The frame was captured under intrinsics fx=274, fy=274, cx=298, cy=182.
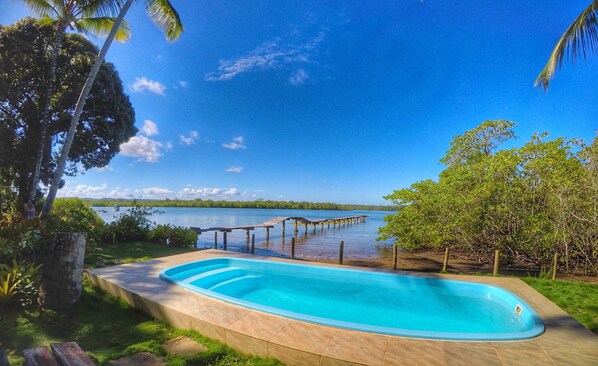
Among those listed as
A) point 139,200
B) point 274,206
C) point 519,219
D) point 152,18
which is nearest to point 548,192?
point 519,219

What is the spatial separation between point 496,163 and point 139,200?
14.3 metres

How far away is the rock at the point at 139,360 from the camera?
2.84 meters

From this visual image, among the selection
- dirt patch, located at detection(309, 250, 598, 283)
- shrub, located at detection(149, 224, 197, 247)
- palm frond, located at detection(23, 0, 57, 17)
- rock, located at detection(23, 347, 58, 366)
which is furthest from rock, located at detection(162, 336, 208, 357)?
palm frond, located at detection(23, 0, 57, 17)

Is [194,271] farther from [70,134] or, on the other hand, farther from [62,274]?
[70,134]

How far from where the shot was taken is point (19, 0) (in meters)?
7.92

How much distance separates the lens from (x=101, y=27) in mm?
9391

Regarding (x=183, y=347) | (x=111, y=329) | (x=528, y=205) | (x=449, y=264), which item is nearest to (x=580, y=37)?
(x=528, y=205)

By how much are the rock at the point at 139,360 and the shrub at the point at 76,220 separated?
20.9ft

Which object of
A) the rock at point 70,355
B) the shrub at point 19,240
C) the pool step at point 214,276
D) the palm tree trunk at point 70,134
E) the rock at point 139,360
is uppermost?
the palm tree trunk at point 70,134

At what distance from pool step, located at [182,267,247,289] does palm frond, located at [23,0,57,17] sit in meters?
8.91

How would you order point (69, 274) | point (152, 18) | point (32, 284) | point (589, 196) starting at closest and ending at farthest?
point (32, 284), point (69, 274), point (589, 196), point (152, 18)

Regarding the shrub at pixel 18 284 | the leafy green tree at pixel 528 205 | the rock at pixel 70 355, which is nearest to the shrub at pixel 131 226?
the shrub at pixel 18 284

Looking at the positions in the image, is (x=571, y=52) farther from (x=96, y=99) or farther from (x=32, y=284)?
(x=96, y=99)

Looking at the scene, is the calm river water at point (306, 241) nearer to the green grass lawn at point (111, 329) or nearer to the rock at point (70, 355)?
the green grass lawn at point (111, 329)
